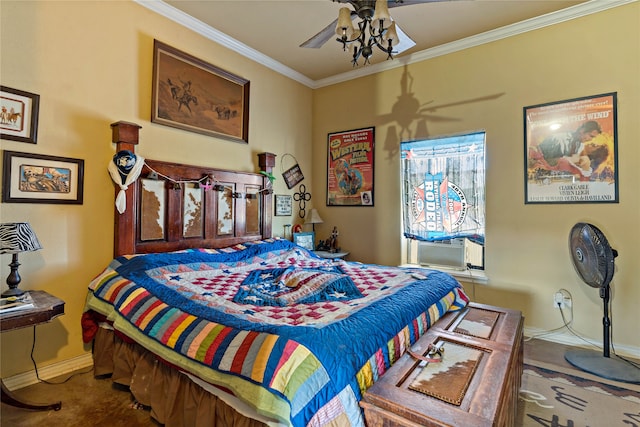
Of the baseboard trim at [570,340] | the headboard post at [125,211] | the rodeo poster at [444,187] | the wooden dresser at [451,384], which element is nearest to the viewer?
the wooden dresser at [451,384]

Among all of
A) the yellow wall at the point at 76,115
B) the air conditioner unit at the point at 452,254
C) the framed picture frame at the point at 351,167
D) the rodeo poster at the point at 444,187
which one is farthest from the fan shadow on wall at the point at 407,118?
the yellow wall at the point at 76,115

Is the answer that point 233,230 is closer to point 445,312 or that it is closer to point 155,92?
point 155,92

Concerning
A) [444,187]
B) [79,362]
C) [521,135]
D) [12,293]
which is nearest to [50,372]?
[79,362]

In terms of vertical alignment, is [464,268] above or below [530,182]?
below

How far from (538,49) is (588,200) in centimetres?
147

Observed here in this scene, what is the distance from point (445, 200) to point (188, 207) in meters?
2.62

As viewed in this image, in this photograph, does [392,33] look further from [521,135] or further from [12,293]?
[12,293]

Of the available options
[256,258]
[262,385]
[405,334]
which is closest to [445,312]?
[405,334]

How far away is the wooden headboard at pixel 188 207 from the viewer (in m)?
2.49

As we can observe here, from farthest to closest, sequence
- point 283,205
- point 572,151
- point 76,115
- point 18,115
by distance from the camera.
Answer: point 283,205 < point 572,151 < point 76,115 < point 18,115

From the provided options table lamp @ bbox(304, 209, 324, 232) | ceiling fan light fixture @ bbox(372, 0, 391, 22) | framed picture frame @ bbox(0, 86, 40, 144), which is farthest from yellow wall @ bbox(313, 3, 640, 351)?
framed picture frame @ bbox(0, 86, 40, 144)

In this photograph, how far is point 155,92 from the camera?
2750 mm

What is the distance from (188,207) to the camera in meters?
2.90

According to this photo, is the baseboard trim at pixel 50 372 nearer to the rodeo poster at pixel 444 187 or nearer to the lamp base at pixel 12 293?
the lamp base at pixel 12 293
